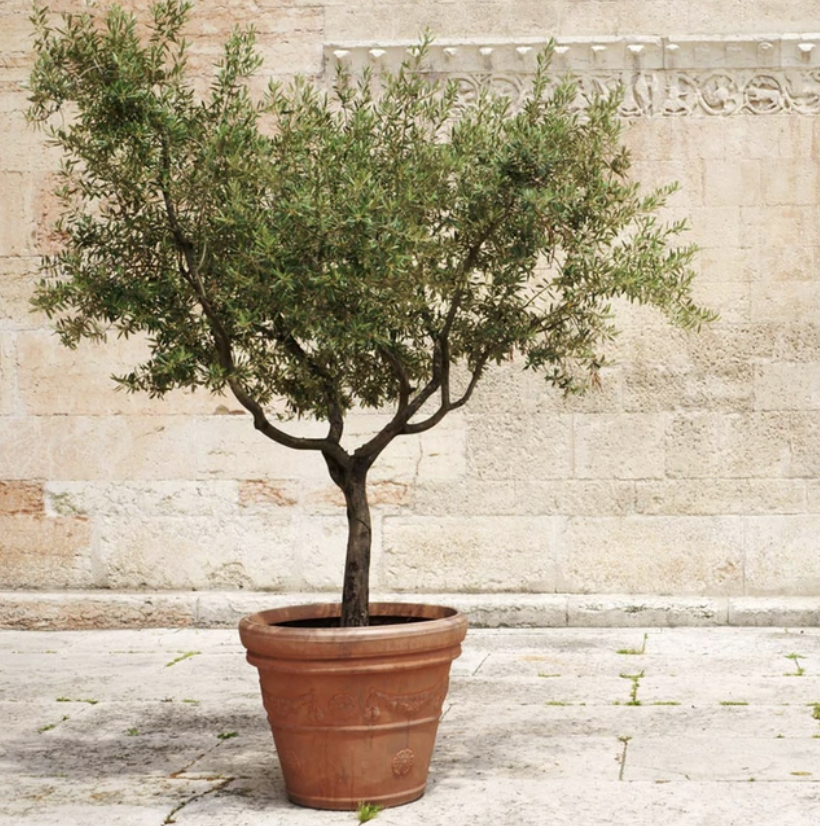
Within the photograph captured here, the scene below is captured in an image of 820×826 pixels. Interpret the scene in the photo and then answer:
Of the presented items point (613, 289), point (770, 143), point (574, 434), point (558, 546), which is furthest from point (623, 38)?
point (613, 289)

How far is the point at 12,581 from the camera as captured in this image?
851 centimetres

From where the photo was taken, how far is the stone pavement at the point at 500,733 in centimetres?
439

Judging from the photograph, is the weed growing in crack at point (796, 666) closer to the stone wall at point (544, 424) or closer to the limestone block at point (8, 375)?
the stone wall at point (544, 424)

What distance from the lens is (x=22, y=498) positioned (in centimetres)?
848

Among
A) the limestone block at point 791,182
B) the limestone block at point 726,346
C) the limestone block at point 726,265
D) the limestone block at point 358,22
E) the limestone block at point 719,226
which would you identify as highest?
the limestone block at point 358,22

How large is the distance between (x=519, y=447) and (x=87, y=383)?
103 inches

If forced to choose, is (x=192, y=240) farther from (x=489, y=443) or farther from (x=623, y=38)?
(x=623, y=38)

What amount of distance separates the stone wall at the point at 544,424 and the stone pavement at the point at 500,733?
56cm

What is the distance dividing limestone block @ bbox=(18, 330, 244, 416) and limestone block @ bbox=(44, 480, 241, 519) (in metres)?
0.43

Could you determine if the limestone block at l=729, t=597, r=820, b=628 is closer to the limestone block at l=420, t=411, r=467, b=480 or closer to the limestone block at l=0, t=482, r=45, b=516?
the limestone block at l=420, t=411, r=467, b=480

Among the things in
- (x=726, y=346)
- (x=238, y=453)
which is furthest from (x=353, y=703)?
(x=726, y=346)

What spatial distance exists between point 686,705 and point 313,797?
2.05 meters

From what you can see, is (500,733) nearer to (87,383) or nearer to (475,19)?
(87,383)

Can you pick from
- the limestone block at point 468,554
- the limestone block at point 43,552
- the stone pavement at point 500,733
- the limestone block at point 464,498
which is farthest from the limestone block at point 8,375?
the limestone block at point 464,498
